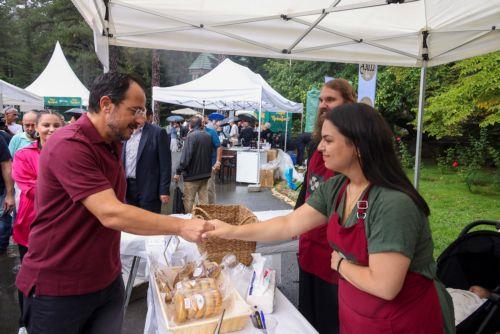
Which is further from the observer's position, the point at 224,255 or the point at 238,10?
the point at 238,10

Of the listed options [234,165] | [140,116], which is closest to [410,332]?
[140,116]

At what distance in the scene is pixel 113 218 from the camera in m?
1.60

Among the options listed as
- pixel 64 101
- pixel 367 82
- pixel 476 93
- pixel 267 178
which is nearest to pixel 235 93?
pixel 267 178

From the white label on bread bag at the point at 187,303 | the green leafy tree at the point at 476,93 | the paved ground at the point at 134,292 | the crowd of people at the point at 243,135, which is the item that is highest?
the green leafy tree at the point at 476,93

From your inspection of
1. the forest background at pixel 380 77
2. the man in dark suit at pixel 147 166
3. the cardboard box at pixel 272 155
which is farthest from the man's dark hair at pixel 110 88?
the cardboard box at pixel 272 155

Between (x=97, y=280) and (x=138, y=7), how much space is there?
242 cm

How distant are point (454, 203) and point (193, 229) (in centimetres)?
826

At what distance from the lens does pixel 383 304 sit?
1441mm

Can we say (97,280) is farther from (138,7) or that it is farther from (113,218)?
(138,7)

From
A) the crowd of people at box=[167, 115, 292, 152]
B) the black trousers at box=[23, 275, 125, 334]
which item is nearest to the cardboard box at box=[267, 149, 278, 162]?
the crowd of people at box=[167, 115, 292, 152]

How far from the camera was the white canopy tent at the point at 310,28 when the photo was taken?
10.7ft

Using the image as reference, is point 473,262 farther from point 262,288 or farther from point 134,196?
point 134,196

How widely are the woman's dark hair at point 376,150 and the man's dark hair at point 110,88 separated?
1.03m

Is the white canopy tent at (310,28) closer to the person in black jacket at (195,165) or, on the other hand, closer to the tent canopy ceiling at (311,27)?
the tent canopy ceiling at (311,27)
